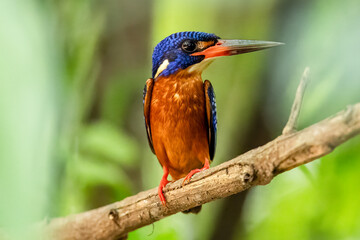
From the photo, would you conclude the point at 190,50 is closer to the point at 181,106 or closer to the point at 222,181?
the point at 181,106

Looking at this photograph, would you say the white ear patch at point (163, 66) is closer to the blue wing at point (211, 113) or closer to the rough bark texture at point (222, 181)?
the blue wing at point (211, 113)

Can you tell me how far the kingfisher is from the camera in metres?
0.67

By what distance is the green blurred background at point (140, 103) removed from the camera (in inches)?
15.0

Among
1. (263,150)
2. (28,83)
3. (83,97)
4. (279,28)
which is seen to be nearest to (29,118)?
(28,83)

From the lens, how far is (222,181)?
571 millimetres

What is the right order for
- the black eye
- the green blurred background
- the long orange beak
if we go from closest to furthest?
the green blurred background → the long orange beak → the black eye

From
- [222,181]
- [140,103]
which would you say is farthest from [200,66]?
[140,103]

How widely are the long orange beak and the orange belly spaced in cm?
9

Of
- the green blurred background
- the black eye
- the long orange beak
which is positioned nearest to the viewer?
the green blurred background

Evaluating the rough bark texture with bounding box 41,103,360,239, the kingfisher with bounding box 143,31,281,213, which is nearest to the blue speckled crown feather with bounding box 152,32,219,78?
the kingfisher with bounding box 143,31,281,213

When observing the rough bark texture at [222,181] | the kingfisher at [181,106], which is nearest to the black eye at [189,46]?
the kingfisher at [181,106]

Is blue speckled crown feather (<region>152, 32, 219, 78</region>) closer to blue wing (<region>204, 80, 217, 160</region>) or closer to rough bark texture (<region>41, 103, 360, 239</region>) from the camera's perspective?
blue wing (<region>204, 80, 217, 160</region>)

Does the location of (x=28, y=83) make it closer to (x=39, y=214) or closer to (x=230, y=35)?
(x=39, y=214)

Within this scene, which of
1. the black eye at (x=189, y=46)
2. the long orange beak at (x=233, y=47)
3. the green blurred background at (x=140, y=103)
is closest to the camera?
the green blurred background at (x=140, y=103)
